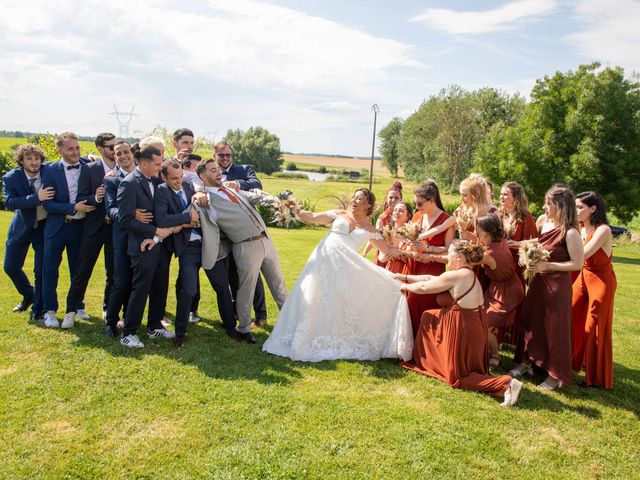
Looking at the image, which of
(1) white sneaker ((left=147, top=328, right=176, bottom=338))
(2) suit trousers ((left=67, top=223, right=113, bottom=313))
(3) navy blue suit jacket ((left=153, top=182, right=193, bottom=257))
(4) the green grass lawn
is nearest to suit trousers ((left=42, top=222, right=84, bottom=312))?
(2) suit trousers ((left=67, top=223, right=113, bottom=313))

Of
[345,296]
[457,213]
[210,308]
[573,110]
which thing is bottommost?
[210,308]

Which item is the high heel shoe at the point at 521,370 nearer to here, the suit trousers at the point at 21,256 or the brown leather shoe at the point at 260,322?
the brown leather shoe at the point at 260,322

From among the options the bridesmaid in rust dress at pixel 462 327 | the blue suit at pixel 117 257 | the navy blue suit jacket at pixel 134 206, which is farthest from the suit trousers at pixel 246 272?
the bridesmaid in rust dress at pixel 462 327

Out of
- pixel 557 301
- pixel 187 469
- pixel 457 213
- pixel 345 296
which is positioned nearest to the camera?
pixel 187 469

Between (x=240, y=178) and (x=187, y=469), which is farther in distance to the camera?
(x=240, y=178)

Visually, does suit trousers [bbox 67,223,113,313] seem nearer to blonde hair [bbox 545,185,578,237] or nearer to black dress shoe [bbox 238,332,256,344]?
black dress shoe [bbox 238,332,256,344]

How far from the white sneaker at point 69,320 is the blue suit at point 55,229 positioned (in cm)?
12

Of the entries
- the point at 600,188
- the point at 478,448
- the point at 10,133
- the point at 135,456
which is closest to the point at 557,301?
the point at 478,448

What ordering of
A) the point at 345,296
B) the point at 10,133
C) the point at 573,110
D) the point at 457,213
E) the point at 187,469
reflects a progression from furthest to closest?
the point at 10,133, the point at 573,110, the point at 457,213, the point at 345,296, the point at 187,469

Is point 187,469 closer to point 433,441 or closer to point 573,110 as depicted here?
point 433,441

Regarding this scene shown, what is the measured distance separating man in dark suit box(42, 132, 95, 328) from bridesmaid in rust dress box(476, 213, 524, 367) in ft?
17.6

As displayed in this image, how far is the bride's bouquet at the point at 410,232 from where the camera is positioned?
633 cm

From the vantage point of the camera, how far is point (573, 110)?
27.5 m

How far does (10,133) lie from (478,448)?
138 m
